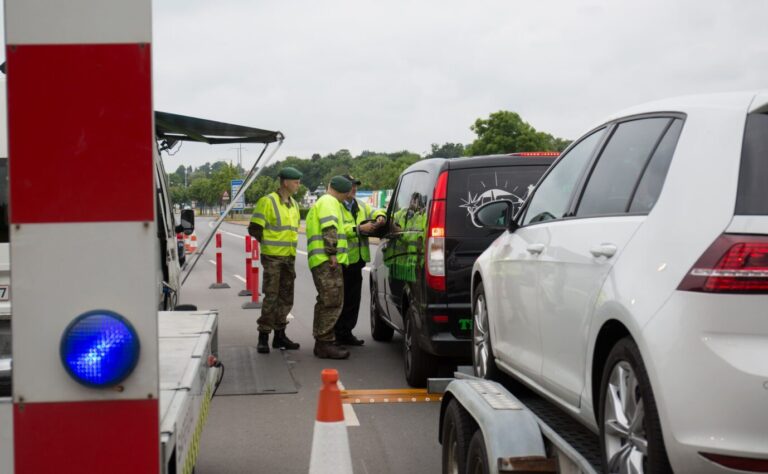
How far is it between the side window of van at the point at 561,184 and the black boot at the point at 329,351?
528 cm

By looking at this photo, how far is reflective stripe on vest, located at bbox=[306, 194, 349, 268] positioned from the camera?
1012cm

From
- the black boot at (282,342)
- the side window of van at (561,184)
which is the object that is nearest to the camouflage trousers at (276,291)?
the black boot at (282,342)

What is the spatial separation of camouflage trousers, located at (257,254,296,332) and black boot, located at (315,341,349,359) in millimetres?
550

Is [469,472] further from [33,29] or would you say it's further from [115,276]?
[33,29]

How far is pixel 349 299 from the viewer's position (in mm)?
11375

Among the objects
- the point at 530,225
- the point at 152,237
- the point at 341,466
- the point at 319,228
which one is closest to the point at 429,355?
the point at 319,228

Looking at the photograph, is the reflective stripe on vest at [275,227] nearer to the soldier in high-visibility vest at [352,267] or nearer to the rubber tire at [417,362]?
the soldier in high-visibility vest at [352,267]

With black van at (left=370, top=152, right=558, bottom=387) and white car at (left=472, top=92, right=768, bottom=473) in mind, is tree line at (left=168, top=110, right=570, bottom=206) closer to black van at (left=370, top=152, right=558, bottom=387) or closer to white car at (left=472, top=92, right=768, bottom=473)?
black van at (left=370, top=152, right=558, bottom=387)

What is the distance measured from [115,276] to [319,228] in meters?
8.01

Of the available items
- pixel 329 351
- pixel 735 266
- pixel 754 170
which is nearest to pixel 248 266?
pixel 329 351

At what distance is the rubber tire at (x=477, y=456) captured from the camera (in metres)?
3.86

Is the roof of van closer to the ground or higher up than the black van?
higher up

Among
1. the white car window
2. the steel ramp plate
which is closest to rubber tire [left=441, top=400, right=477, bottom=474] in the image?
the white car window

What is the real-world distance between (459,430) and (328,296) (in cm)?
585
